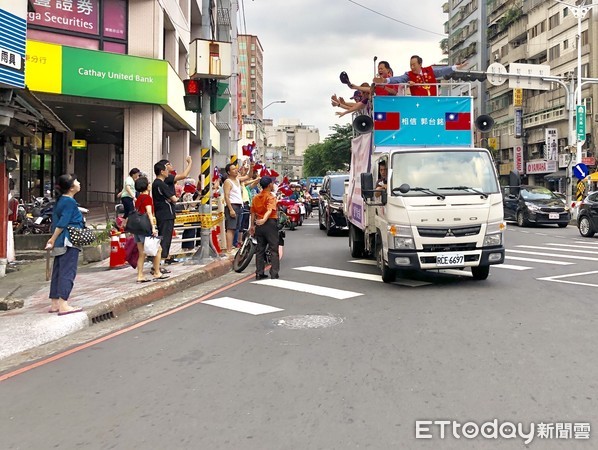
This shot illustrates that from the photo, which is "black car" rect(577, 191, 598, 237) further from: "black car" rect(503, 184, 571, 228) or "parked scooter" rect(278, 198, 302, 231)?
"parked scooter" rect(278, 198, 302, 231)

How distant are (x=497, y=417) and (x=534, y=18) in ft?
168

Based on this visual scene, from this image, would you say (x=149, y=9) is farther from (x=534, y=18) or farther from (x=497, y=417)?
(x=534, y=18)

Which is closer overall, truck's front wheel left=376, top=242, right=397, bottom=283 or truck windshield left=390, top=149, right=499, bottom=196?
truck windshield left=390, top=149, right=499, bottom=196

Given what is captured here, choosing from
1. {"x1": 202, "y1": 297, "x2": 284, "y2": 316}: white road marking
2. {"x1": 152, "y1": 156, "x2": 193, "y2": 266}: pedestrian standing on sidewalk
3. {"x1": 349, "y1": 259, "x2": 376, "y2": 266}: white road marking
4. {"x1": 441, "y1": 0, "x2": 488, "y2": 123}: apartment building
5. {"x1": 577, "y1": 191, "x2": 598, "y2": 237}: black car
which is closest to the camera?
{"x1": 202, "y1": 297, "x2": 284, "y2": 316}: white road marking

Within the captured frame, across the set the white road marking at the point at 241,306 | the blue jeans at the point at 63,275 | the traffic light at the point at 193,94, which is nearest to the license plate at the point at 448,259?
the white road marking at the point at 241,306

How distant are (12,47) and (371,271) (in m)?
7.33

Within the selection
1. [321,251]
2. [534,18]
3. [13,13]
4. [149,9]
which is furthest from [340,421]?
[534,18]

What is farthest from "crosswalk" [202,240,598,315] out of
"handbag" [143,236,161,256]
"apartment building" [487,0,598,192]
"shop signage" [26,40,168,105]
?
"apartment building" [487,0,598,192]

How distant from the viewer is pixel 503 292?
26.7 feet

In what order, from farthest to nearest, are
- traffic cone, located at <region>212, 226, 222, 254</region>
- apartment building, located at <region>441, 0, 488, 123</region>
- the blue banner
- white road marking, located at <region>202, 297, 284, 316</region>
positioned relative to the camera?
1. apartment building, located at <region>441, 0, 488, 123</region>
2. traffic cone, located at <region>212, 226, 222, 254</region>
3. the blue banner
4. white road marking, located at <region>202, 297, 284, 316</region>

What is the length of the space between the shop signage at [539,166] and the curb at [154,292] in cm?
3932

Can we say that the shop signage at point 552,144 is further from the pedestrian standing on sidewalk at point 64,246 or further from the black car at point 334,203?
the pedestrian standing on sidewalk at point 64,246

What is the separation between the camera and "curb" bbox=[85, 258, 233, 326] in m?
7.18

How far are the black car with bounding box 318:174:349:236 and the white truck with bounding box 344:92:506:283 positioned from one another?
7926 mm
